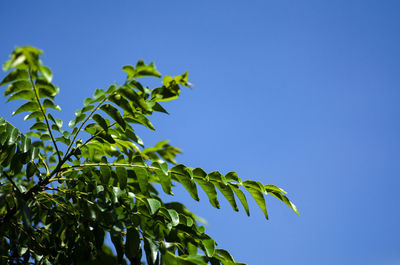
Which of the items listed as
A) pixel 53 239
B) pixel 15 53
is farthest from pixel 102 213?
pixel 15 53

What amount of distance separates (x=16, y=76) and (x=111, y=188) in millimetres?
671

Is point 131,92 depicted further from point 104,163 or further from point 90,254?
point 90,254

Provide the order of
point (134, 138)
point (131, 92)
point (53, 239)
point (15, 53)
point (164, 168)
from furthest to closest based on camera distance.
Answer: point (53, 239)
point (134, 138)
point (164, 168)
point (131, 92)
point (15, 53)

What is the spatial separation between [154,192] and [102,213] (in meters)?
0.53

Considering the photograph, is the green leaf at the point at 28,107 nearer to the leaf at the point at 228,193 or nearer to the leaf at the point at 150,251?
the leaf at the point at 150,251

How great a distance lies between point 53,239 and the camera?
2.14 metres

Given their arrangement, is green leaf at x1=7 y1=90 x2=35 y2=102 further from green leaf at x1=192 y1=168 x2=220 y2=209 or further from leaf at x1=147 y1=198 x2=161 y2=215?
green leaf at x1=192 y1=168 x2=220 y2=209

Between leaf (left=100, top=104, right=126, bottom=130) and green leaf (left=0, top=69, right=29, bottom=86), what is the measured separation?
0.39 meters

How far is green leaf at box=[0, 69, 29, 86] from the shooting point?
4.76ft

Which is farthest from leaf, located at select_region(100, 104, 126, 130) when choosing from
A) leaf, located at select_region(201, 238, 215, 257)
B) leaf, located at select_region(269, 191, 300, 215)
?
leaf, located at select_region(269, 191, 300, 215)

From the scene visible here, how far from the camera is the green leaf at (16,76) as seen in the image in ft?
4.76

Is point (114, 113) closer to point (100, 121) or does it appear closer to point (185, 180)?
point (100, 121)

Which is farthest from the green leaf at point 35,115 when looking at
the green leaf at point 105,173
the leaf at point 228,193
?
the leaf at point 228,193

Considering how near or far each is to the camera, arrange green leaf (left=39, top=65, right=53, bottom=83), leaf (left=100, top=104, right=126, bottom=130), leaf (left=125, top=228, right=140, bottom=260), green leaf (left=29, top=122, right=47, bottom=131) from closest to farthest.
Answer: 1. green leaf (left=39, top=65, right=53, bottom=83)
2. leaf (left=125, top=228, right=140, bottom=260)
3. leaf (left=100, top=104, right=126, bottom=130)
4. green leaf (left=29, top=122, right=47, bottom=131)
